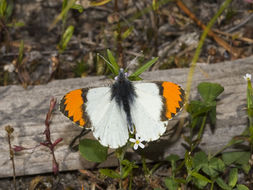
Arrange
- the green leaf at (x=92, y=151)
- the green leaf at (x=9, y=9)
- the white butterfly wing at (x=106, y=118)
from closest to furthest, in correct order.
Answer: the white butterfly wing at (x=106, y=118), the green leaf at (x=92, y=151), the green leaf at (x=9, y=9)

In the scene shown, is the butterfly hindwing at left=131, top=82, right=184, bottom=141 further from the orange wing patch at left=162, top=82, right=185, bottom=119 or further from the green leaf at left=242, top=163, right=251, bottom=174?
the green leaf at left=242, top=163, right=251, bottom=174

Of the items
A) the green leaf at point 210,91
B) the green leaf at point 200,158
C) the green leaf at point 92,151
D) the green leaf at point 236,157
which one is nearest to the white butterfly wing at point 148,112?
the green leaf at point 92,151

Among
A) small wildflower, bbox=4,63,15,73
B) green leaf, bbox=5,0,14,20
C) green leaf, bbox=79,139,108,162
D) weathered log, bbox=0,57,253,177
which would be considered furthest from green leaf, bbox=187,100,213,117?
green leaf, bbox=5,0,14,20

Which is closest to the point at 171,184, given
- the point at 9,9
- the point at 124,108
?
the point at 124,108

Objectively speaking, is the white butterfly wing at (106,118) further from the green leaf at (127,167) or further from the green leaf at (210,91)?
the green leaf at (210,91)

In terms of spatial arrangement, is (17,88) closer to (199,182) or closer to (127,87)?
(127,87)

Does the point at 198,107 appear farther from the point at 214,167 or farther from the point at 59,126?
the point at 59,126

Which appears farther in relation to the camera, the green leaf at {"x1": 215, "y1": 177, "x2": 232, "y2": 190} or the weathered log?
the weathered log
